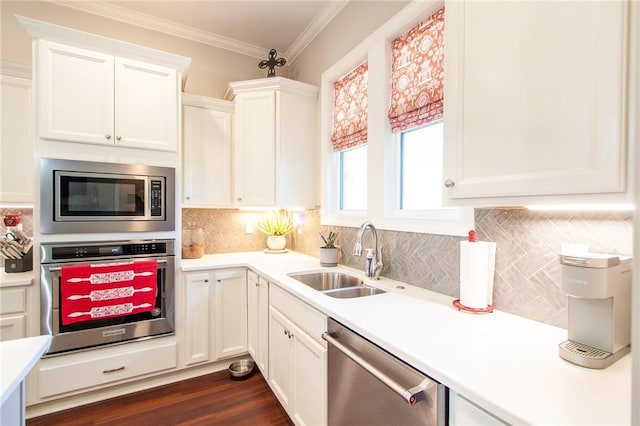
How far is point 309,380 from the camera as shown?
148 centimetres

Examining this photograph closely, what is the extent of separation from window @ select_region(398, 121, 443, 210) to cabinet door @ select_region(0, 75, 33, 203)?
2627 millimetres

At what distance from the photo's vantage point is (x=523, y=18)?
0.89 meters

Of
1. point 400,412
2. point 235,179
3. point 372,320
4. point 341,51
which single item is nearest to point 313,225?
point 235,179

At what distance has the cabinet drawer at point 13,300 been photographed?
70.7 inches

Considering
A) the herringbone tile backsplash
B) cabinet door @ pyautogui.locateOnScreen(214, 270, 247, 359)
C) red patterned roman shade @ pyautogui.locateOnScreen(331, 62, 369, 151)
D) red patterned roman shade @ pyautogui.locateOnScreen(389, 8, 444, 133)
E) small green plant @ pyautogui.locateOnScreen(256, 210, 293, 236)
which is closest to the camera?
the herringbone tile backsplash

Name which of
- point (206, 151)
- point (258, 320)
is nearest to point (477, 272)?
→ point (258, 320)

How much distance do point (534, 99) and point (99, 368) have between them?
281 cm

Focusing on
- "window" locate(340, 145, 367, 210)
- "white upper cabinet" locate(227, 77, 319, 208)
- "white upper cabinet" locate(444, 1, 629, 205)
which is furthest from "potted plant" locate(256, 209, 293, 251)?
"white upper cabinet" locate(444, 1, 629, 205)

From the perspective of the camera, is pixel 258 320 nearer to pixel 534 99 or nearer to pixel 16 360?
pixel 16 360

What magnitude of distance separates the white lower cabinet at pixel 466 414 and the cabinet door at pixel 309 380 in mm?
645

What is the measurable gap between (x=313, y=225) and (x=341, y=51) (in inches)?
59.0

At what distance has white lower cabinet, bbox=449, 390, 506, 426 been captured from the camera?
0.70 m

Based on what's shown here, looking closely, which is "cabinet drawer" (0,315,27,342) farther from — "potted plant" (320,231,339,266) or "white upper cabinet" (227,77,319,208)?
"potted plant" (320,231,339,266)

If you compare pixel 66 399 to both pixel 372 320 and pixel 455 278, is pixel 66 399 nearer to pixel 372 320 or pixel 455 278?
pixel 372 320
